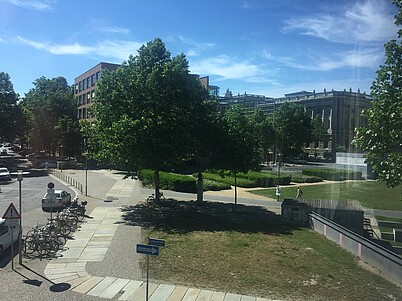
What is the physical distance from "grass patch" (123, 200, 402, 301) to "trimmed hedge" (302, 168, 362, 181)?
3880 millimetres

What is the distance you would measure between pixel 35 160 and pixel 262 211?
55267 mm

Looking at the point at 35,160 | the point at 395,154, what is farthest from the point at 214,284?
the point at 35,160

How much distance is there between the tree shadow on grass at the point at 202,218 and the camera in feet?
68.7

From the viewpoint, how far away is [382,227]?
64.2 feet

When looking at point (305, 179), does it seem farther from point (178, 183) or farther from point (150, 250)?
point (150, 250)

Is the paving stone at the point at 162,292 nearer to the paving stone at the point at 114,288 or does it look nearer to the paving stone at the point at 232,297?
the paving stone at the point at 114,288

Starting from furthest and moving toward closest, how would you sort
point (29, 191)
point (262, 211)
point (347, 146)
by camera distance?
point (29, 191) → point (262, 211) → point (347, 146)

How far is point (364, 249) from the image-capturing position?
14914 millimetres

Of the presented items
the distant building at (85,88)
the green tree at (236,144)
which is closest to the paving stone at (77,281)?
the green tree at (236,144)

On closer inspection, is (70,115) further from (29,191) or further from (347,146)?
(347,146)

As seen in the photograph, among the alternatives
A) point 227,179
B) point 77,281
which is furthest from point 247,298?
point 227,179

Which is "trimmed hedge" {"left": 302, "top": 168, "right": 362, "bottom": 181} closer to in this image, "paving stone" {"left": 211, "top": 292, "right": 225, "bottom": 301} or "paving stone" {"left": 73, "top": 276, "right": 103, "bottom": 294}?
"paving stone" {"left": 211, "top": 292, "right": 225, "bottom": 301}

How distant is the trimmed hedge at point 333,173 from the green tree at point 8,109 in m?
48.9

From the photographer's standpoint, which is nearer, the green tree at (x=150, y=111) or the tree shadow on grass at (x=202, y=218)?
the tree shadow on grass at (x=202, y=218)
